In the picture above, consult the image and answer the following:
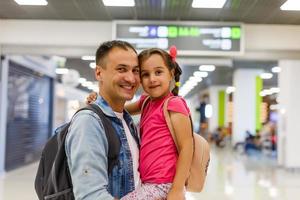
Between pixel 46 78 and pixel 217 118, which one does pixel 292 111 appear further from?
pixel 217 118

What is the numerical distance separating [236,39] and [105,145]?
258 inches

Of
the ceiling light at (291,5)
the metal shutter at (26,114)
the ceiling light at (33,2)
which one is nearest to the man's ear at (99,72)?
the ceiling light at (33,2)

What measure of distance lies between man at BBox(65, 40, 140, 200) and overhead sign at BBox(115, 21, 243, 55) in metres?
5.98

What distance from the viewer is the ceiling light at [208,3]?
680 cm

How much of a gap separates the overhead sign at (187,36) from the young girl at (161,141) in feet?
18.9

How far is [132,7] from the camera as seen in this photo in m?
7.13

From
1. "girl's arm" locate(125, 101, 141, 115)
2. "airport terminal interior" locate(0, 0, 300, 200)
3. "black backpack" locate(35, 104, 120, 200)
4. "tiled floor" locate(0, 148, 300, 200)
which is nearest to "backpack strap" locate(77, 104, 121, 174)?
"black backpack" locate(35, 104, 120, 200)

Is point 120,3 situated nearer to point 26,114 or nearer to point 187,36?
point 187,36

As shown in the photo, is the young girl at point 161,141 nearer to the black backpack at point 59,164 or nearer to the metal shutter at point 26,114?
the black backpack at point 59,164

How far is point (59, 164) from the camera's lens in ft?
4.20

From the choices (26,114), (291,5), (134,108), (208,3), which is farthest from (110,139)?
(26,114)

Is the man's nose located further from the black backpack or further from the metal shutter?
the metal shutter

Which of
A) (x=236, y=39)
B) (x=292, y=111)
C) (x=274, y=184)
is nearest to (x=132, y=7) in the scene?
(x=236, y=39)

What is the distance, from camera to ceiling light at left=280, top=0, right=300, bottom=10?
688 centimetres
